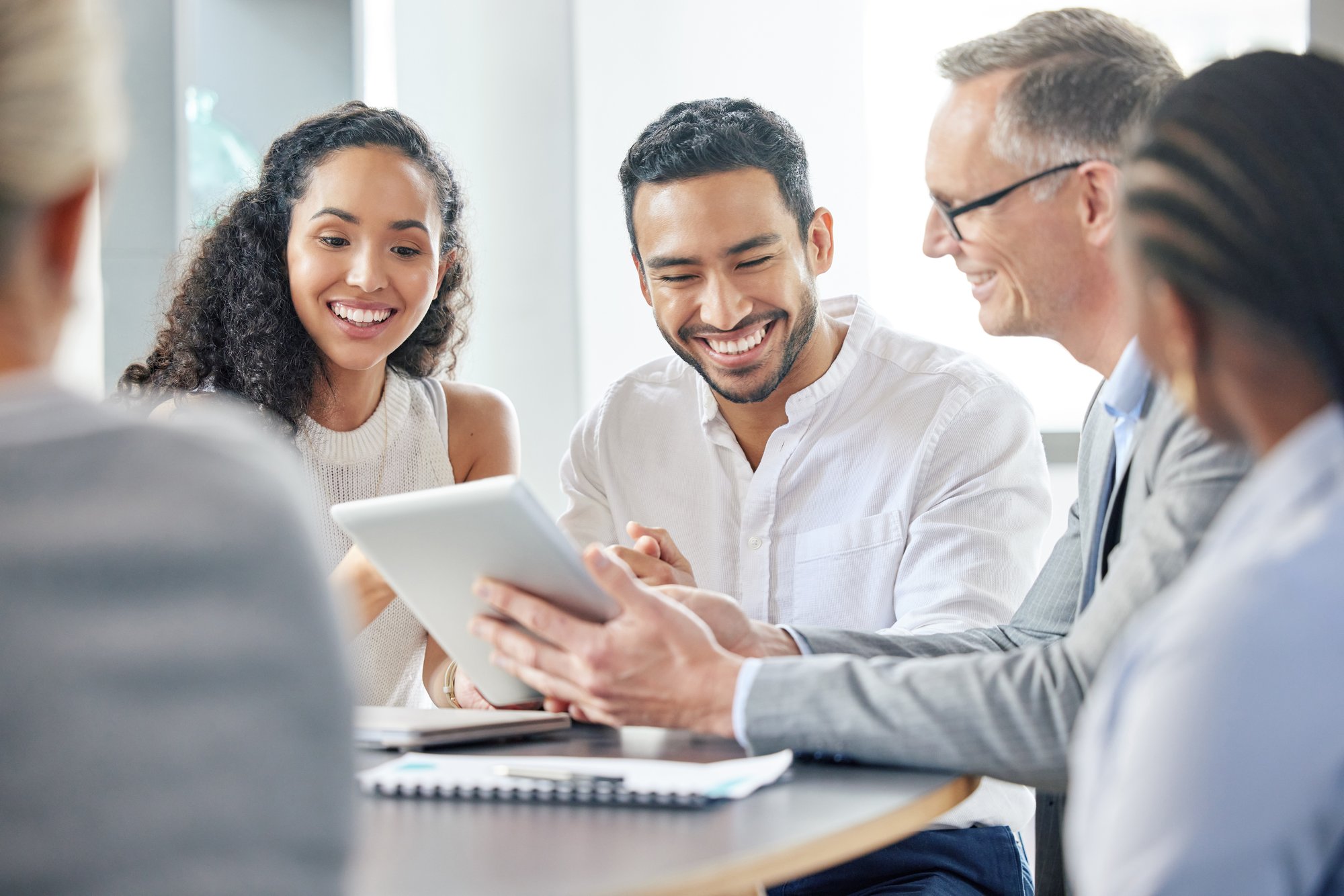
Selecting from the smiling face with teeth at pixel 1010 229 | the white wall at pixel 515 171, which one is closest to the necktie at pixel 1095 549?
the smiling face with teeth at pixel 1010 229

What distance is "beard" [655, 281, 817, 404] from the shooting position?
2.37 metres

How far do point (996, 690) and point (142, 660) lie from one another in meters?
0.89

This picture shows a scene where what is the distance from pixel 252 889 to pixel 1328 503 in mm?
628

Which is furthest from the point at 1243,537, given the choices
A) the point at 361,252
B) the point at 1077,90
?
the point at 361,252

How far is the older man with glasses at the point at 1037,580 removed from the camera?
131cm

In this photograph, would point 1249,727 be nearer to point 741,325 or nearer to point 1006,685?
point 1006,685

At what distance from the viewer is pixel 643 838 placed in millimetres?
1047

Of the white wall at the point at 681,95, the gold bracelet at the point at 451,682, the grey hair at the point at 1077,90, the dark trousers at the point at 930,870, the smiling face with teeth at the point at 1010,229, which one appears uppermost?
the white wall at the point at 681,95

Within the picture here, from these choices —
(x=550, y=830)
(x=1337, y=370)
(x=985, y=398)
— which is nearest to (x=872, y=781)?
(x=550, y=830)

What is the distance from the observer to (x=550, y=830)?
1.08 m

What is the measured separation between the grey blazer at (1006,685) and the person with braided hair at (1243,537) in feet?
1.36

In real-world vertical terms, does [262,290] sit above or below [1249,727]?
above

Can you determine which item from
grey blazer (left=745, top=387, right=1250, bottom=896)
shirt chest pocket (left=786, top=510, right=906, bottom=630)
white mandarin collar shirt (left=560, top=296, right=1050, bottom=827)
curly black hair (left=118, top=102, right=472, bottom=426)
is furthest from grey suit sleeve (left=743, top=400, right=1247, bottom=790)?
curly black hair (left=118, top=102, right=472, bottom=426)

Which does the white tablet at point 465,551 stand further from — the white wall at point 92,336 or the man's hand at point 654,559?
the white wall at point 92,336
